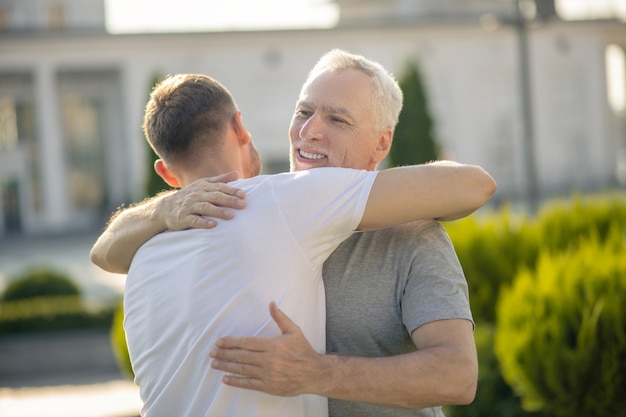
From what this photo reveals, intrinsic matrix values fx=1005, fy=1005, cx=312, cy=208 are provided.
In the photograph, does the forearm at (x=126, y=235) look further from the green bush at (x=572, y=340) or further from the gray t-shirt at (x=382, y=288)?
the green bush at (x=572, y=340)

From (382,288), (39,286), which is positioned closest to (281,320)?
(382,288)

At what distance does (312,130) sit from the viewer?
2.74 m

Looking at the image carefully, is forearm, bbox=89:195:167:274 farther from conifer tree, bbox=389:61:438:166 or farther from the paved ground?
conifer tree, bbox=389:61:438:166

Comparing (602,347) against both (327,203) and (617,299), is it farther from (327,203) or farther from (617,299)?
(327,203)

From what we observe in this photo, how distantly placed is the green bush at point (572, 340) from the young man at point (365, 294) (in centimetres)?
330

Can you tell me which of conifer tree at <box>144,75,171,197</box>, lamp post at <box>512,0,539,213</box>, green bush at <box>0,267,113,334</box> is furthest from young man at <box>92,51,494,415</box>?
conifer tree at <box>144,75,171,197</box>

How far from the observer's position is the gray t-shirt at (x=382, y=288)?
8.12 ft

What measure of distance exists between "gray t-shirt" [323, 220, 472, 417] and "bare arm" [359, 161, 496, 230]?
0.09 meters

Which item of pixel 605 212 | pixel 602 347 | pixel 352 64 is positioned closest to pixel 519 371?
pixel 602 347

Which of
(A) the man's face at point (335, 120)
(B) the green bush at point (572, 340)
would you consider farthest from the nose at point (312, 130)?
(B) the green bush at point (572, 340)

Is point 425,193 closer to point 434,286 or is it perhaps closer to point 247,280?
point 434,286

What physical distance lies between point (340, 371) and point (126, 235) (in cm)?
76

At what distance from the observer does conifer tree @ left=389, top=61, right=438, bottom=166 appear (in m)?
19.9

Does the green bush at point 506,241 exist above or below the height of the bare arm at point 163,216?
below
